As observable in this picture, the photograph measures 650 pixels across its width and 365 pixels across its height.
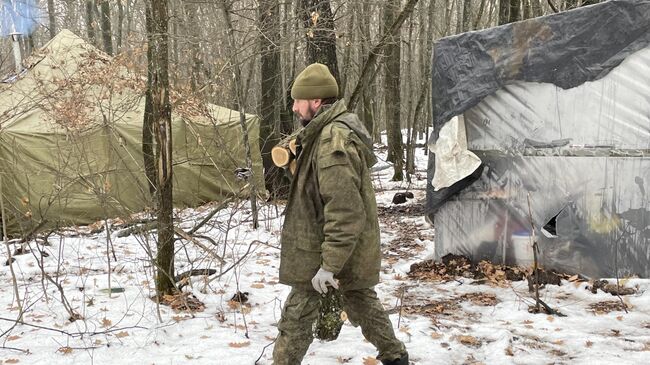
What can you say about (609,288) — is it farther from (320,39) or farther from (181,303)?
(320,39)

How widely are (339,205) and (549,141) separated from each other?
142 inches

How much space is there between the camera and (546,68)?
5.38 metres

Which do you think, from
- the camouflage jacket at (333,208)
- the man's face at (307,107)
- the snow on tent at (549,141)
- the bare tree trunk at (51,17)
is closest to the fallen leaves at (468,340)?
the camouflage jacket at (333,208)

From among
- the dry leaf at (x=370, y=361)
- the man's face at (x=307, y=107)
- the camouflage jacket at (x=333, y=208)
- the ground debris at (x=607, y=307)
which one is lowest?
the ground debris at (x=607, y=307)

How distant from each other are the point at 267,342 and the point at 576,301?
2.76 metres

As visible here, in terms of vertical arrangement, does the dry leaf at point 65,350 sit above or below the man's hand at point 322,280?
below

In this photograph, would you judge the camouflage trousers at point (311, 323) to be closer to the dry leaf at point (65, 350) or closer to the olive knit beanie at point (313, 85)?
the olive knit beanie at point (313, 85)

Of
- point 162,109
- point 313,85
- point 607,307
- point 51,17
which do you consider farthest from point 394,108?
point 51,17

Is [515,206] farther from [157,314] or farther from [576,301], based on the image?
[157,314]

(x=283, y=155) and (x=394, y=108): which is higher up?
(x=283, y=155)

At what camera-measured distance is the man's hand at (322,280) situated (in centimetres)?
260

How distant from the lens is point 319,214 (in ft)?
9.05

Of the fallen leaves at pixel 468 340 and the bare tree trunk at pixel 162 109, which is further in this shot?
the bare tree trunk at pixel 162 109

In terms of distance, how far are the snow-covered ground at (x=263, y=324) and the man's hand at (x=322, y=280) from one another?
43.5 inches
